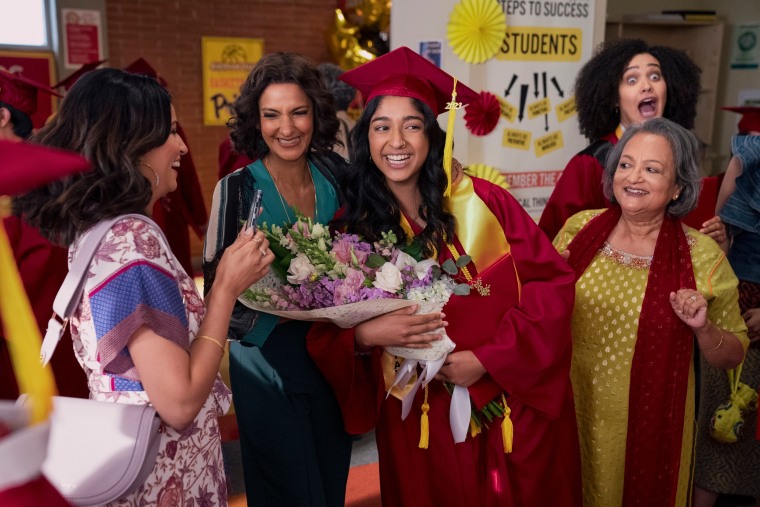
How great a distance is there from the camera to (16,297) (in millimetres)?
944

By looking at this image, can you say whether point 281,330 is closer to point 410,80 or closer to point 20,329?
point 410,80

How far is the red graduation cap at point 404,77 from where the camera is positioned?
217cm

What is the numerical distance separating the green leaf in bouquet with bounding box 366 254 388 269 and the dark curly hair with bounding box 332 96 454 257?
0.14 meters

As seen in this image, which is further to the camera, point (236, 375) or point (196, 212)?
point (196, 212)

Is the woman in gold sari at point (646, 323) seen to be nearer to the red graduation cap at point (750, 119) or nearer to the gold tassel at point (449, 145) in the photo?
the gold tassel at point (449, 145)

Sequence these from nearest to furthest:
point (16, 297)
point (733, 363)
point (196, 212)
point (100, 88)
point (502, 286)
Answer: point (16, 297)
point (100, 88)
point (502, 286)
point (733, 363)
point (196, 212)

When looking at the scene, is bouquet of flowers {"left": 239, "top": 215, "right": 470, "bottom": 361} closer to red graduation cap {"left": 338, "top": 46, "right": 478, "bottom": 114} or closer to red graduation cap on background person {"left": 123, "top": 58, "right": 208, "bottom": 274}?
red graduation cap {"left": 338, "top": 46, "right": 478, "bottom": 114}

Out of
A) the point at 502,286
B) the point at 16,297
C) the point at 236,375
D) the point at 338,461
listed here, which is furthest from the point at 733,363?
the point at 16,297

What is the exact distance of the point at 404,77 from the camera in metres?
2.20

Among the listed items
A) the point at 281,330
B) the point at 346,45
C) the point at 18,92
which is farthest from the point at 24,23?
the point at 281,330

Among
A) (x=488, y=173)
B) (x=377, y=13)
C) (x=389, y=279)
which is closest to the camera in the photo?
(x=389, y=279)

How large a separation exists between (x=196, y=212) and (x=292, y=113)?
2.38m

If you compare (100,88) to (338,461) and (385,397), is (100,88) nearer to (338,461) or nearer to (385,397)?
(385,397)

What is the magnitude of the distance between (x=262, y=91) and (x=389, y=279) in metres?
0.98
